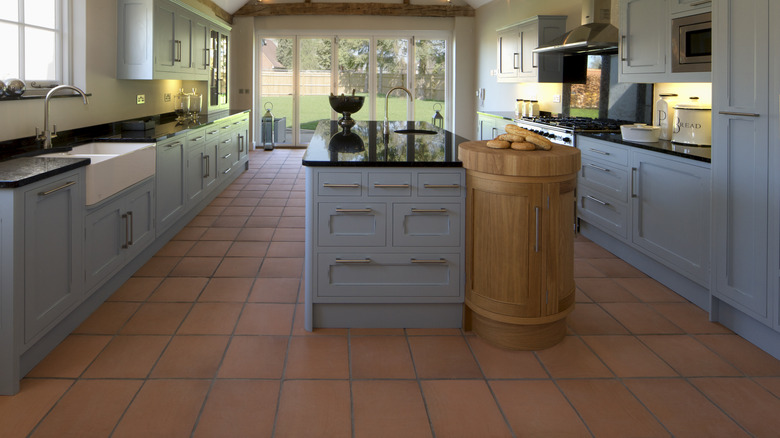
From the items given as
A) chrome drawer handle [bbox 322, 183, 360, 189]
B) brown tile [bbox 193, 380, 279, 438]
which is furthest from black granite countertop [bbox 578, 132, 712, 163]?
brown tile [bbox 193, 380, 279, 438]

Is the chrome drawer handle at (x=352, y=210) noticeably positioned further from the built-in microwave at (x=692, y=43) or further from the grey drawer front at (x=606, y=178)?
the built-in microwave at (x=692, y=43)

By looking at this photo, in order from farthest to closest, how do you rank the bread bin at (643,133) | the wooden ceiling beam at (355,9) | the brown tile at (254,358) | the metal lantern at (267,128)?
the metal lantern at (267,128), the wooden ceiling beam at (355,9), the bread bin at (643,133), the brown tile at (254,358)

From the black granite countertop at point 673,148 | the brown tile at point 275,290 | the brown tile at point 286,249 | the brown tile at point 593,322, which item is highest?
the black granite countertop at point 673,148

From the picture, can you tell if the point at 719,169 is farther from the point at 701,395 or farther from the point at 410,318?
the point at 410,318

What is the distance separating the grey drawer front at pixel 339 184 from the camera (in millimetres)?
3055

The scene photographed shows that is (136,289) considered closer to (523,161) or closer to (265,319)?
(265,319)

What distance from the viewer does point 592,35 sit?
5.31 m

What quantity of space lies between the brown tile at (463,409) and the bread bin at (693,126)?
2.35 m

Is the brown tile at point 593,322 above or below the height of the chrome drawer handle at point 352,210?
below

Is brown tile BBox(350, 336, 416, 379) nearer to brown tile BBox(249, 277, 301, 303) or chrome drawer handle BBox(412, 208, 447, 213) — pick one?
chrome drawer handle BBox(412, 208, 447, 213)

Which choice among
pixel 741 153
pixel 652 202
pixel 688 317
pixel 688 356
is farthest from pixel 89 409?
pixel 652 202

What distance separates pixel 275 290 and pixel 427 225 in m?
1.23

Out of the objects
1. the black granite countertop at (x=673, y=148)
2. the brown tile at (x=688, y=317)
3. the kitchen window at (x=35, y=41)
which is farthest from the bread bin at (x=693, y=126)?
the kitchen window at (x=35, y=41)

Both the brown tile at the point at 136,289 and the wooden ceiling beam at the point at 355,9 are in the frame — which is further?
the wooden ceiling beam at the point at 355,9
